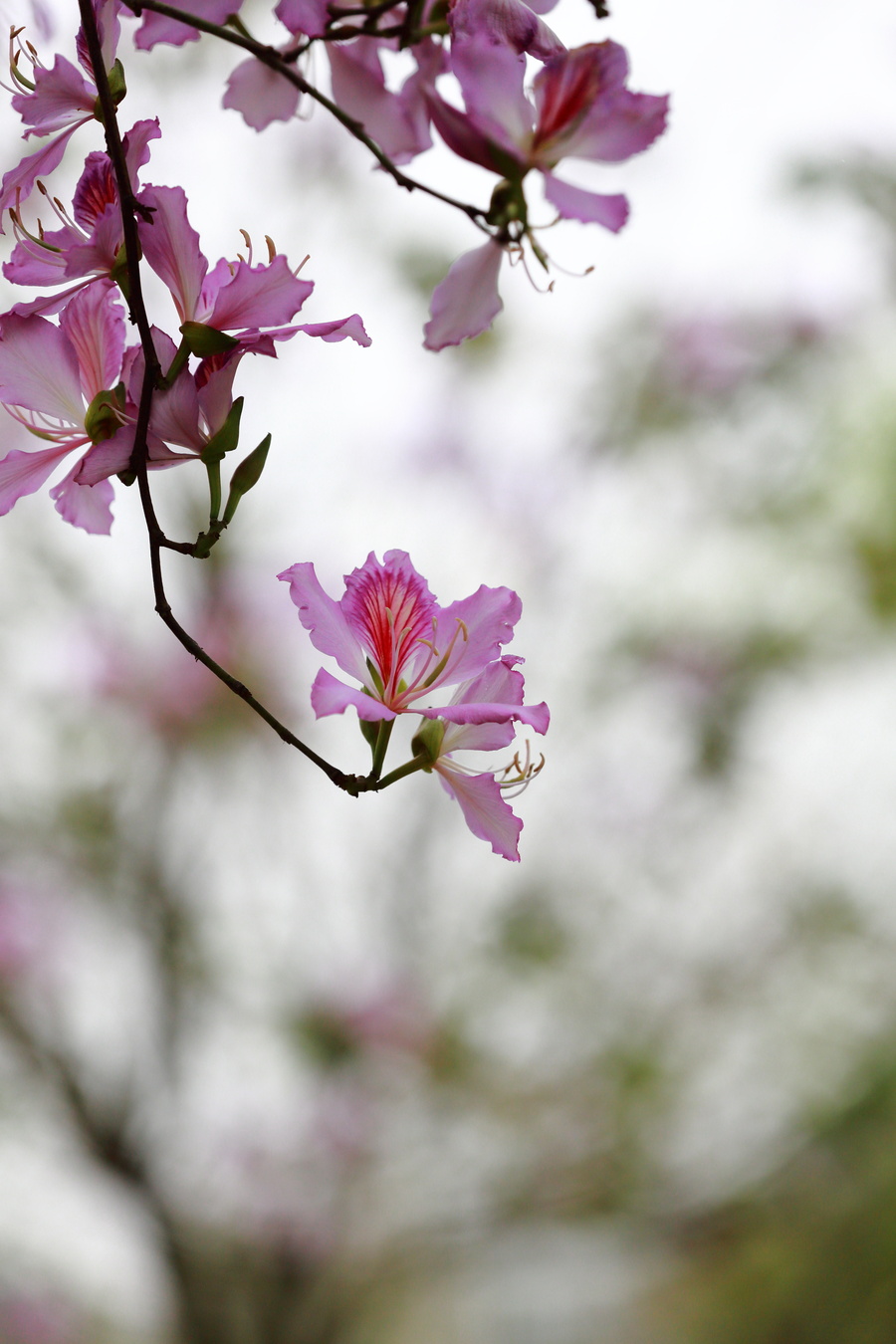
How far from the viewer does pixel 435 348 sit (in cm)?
24

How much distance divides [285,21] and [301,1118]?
165 centimetres

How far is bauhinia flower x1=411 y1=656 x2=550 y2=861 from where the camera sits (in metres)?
0.26

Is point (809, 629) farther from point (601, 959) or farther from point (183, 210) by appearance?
point (183, 210)

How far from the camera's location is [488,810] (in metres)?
0.27

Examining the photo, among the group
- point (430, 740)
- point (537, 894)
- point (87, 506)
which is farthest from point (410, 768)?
point (537, 894)

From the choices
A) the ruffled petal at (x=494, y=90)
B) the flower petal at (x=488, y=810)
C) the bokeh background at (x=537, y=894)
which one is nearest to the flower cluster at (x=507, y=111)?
the ruffled petal at (x=494, y=90)

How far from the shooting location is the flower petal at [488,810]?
27cm

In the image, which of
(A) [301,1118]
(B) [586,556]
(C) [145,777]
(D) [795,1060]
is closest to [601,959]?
(D) [795,1060]

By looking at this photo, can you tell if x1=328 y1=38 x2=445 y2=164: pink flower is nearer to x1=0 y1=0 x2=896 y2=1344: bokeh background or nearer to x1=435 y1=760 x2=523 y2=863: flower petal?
x1=435 y1=760 x2=523 y2=863: flower petal

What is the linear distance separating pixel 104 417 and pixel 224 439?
35mm

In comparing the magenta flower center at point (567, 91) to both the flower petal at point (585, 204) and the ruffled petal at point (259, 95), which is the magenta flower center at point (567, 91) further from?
the ruffled petal at point (259, 95)

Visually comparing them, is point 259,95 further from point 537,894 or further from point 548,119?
Answer: point 537,894

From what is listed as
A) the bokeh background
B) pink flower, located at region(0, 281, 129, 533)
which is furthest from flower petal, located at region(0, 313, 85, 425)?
the bokeh background

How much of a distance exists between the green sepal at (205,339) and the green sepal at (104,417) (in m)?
0.03
